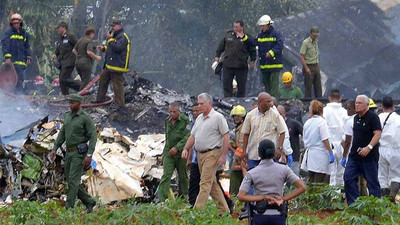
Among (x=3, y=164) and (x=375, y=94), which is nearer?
(x=3, y=164)

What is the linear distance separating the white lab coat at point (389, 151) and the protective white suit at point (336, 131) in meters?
0.87

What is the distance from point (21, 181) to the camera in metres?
17.6

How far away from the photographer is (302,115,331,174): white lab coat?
1614cm

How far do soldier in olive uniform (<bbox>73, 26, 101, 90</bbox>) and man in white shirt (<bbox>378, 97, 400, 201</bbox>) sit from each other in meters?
7.87

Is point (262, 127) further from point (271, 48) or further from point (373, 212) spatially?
point (271, 48)

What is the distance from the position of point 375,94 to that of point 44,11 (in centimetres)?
1125

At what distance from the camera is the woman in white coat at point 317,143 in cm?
1616

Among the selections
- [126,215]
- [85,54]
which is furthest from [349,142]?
[85,54]

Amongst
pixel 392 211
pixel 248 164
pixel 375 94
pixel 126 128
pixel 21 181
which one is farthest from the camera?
pixel 375 94

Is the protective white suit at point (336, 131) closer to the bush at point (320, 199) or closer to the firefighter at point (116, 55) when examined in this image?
the bush at point (320, 199)

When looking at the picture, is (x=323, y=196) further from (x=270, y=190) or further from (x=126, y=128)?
(x=126, y=128)

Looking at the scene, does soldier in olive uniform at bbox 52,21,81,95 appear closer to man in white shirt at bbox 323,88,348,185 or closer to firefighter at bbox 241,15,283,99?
firefighter at bbox 241,15,283,99

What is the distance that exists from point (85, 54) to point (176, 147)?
23.6ft

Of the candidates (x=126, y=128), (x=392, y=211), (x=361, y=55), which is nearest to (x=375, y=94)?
(x=361, y=55)
